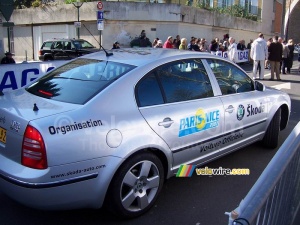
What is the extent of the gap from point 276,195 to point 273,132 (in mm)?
3266

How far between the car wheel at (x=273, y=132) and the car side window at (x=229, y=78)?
0.69m

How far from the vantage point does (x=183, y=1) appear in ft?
86.0

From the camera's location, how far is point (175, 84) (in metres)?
3.65

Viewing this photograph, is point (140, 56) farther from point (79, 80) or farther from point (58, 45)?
point (58, 45)

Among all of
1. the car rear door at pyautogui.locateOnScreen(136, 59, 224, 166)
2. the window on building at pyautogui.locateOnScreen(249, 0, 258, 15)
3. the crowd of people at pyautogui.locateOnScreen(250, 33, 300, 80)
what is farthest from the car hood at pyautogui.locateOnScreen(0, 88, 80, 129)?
the window on building at pyautogui.locateOnScreen(249, 0, 258, 15)

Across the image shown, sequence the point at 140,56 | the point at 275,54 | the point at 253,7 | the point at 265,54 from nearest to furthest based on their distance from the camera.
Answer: the point at 140,56 → the point at 265,54 → the point at 275,54 → the point at 253,7

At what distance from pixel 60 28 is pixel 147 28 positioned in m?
6.34

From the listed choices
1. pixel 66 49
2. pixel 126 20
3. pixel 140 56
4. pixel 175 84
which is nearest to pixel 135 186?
pixel 175 84

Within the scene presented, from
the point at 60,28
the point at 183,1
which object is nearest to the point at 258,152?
the point at 60,28

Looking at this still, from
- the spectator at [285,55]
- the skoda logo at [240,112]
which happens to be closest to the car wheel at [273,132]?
the skoda logo at [240,112]

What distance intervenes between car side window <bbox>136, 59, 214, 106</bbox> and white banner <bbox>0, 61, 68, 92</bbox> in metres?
3.74

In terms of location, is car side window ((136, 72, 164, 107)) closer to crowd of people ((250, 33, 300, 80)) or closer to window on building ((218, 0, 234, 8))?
crowd of people ((250, 33, 300, 80))

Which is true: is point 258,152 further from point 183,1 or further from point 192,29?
point 183,1

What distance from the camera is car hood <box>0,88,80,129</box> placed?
9.25 ft
